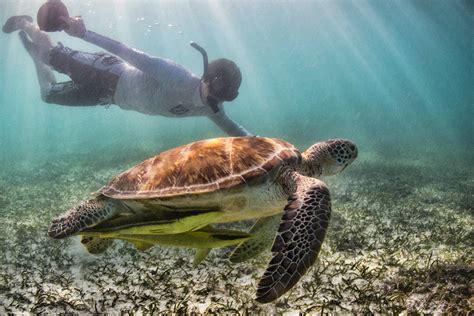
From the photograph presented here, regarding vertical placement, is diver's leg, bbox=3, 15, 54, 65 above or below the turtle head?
above

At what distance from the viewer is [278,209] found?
3947 mm

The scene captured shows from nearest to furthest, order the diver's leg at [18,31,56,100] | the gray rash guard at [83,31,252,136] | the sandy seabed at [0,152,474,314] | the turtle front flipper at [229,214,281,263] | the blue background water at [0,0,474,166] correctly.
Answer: the sandy seabed at [0,152,474,314], the turtle front flipper at [229,214,281,263], the gray rash guard at [83,31,252,136], the diver's leg at [18,31,56,100], the blue background water at [0,0,474,166]

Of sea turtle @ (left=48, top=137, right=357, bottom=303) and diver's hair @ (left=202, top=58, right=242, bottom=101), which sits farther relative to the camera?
diver's hair @ (left=202, top=58, right=242, bottom=101)

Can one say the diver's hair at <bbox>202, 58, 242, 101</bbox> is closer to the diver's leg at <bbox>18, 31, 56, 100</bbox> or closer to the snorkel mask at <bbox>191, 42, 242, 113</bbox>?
the snorkel mask at <bbox>191, 42, 242, 113</bbox>

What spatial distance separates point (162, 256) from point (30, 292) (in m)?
1.70

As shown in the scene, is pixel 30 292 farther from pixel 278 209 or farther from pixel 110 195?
pixel 278 209

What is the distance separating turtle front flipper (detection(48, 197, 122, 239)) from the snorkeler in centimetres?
373

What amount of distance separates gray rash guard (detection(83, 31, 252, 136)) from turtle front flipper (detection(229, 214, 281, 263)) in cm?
320

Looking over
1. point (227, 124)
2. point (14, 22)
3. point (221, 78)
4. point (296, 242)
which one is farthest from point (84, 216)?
point (14, 22)

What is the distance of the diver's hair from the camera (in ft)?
21.7

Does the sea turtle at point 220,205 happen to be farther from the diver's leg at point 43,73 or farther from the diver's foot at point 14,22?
the diver's foot at point 14,22

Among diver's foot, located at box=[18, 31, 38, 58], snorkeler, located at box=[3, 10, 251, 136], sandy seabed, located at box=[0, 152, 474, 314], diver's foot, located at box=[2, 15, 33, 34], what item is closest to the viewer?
sandy seabed, located at box=[0, 152, 474, 314]

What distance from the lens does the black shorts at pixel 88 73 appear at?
8.91 metres

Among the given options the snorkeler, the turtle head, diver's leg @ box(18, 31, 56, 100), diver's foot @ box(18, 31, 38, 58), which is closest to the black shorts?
the snorkeler
